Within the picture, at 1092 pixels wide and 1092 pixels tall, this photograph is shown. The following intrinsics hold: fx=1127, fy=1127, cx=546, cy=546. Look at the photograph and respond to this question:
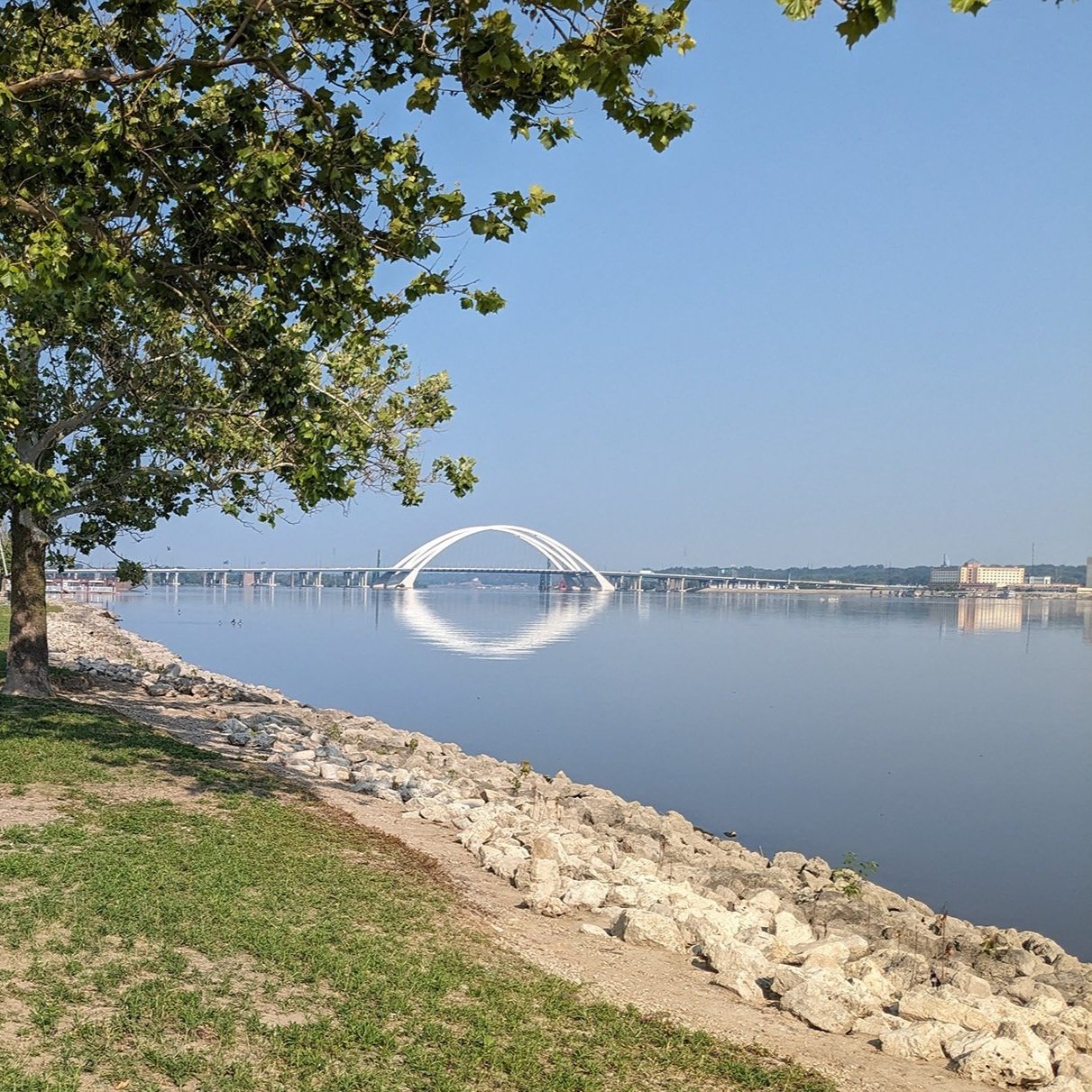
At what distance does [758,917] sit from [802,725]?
19.3 m

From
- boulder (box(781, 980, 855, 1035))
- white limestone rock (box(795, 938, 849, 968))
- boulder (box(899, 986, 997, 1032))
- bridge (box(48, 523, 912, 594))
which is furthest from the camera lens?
bridge (box(48, 523, 912, 594))

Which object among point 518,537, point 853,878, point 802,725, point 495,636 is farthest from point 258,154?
point 518,537

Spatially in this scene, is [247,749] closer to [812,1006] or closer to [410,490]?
[410,490]

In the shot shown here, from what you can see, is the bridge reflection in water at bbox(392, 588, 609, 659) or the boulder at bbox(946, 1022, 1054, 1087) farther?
the bridge reflection in water at bbox(392, 588, 609, 659)

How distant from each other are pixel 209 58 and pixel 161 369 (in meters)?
6.70

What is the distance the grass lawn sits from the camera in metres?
4.71

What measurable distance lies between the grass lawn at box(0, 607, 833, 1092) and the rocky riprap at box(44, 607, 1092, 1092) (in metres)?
0.93

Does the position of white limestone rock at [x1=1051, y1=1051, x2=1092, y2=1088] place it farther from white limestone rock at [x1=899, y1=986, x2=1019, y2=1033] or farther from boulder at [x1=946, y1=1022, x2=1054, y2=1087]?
white limestone rock at [x1=899, y1=986, x2=1019, y2=1033]

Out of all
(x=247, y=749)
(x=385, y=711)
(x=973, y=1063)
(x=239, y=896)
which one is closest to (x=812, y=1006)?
(x=973, y=1063)

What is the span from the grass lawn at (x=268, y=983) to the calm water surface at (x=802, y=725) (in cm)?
798

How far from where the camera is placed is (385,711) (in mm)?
28531

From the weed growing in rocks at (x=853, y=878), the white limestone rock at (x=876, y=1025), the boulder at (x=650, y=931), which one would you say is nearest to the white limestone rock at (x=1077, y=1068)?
the white limestone rock at (x=876, y=1025)

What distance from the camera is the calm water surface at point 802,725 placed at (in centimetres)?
1538

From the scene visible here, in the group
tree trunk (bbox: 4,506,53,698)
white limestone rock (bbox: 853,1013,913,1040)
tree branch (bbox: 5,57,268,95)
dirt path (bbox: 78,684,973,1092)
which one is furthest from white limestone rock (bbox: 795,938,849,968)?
tree trunk (bbox: 4,506,53,698)
